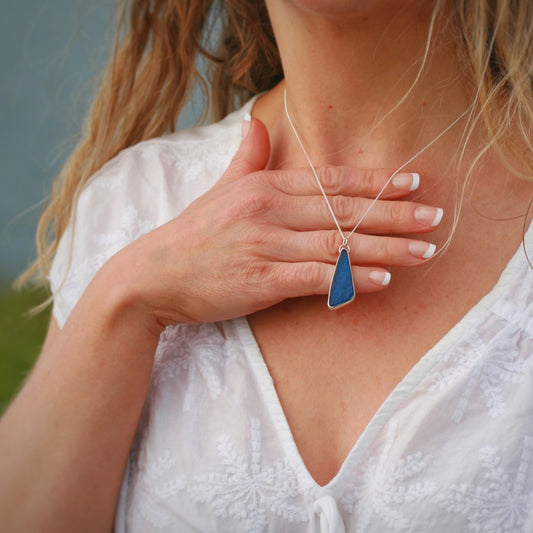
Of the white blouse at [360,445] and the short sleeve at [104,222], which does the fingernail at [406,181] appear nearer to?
the white blouse at [360,445]

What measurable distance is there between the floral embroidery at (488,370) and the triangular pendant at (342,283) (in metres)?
0.19

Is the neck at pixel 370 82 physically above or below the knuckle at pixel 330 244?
above

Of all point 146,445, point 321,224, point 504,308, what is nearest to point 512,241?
point 504,308

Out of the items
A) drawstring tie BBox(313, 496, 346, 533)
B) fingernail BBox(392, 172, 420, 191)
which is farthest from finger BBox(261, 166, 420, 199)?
drawstring tie BBox(313, 496, 346, 533)

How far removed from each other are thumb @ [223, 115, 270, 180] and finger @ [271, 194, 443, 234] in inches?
5.6

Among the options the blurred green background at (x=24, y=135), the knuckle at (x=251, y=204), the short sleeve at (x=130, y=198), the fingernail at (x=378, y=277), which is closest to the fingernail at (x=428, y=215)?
the fingernail at (x=378, y=277)

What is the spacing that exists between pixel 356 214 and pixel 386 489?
1.38 feet

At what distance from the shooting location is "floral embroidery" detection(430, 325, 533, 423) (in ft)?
3.77

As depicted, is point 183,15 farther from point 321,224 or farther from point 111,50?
point 321,224

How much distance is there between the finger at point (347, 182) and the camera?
1214 mm

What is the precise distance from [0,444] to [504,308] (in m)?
0.91

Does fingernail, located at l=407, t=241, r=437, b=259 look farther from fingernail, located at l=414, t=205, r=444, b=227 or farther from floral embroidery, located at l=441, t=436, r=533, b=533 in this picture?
floral embroidery, located at l=441, t=436, r=533, b=533

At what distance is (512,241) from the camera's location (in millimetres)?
1248

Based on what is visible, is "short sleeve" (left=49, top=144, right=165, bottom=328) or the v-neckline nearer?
the v-neckline
